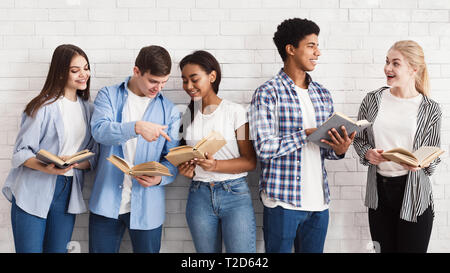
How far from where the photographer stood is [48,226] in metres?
2.39

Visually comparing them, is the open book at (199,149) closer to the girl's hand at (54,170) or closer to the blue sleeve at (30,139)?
the girl's hand at (54,170)

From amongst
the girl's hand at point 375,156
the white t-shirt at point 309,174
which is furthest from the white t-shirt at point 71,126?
the girl's hand at point 375,156

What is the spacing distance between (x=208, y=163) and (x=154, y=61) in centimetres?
71

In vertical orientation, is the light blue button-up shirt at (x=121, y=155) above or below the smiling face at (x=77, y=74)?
below

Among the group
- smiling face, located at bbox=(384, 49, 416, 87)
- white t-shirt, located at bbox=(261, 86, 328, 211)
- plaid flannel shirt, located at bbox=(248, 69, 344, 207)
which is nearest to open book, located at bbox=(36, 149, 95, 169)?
plaid flannel shirt, located at bbox=(248, 69, 344, 207)

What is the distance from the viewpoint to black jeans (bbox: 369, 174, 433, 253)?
2.35m

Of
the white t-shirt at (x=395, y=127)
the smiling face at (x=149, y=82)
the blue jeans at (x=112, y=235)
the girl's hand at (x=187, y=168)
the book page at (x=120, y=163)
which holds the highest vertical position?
the smiling face at (x=149, y=82)

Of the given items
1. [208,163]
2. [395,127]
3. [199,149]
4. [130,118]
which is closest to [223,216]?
[208,163]

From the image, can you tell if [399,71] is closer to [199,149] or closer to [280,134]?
[280,134]

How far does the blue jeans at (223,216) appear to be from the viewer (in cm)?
237

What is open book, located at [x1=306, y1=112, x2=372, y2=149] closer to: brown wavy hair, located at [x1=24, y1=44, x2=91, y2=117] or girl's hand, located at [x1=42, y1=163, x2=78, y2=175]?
girl's hand, located at [x1=42, y1=163, x2=78, y2=175]

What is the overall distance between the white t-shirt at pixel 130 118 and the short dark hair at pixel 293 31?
3.26 feet

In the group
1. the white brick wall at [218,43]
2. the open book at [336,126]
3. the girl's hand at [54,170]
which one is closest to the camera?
the open book at [336,126]
